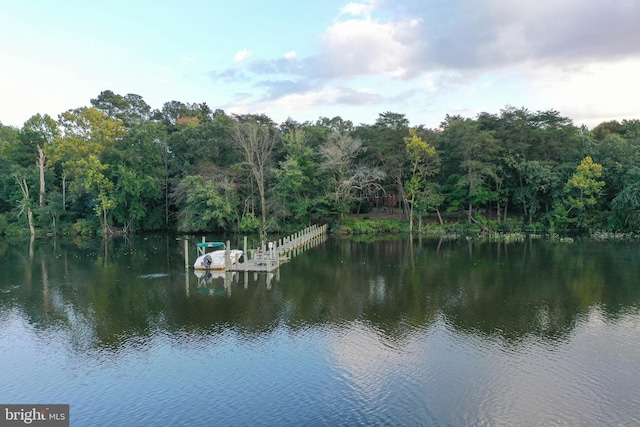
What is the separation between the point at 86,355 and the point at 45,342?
2.47 meters

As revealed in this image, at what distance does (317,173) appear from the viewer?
47.4 m

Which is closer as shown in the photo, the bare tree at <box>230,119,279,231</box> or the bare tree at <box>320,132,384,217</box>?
the bare tree at <box>320,132,384,217</box>

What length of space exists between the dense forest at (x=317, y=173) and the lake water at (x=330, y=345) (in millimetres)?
17913

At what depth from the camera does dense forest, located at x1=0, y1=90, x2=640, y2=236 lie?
148 ft

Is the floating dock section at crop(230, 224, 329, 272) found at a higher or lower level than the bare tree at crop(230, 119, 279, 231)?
lower

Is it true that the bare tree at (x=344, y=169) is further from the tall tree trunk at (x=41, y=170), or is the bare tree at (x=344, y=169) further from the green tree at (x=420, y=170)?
the tall tree trunk at (x=41, y=170)

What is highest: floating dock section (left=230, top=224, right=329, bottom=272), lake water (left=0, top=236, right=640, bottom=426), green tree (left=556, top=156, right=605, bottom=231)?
green tree (left=556, top=156, right=605, bottom=231)

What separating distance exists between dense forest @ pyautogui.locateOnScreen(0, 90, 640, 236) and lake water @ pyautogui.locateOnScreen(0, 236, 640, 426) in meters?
17.9

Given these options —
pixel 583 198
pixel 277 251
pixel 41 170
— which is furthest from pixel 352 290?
pixel 41 170

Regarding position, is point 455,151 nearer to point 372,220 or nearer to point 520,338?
point 372,220

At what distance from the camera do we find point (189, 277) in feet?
88.8

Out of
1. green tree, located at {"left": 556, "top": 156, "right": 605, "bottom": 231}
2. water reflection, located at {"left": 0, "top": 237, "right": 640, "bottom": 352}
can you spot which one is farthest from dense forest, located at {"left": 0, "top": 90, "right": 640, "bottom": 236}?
water reflection, located at {"left": 0, "top": 237, "right": 640, "bottom": 352}

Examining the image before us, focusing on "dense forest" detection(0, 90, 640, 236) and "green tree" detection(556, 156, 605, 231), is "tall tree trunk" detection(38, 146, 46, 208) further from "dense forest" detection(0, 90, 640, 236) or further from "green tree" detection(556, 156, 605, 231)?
"green tree" detection(556, 156, 605, 231)

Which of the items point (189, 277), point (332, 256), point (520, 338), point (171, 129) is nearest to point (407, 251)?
point (332, 256)
